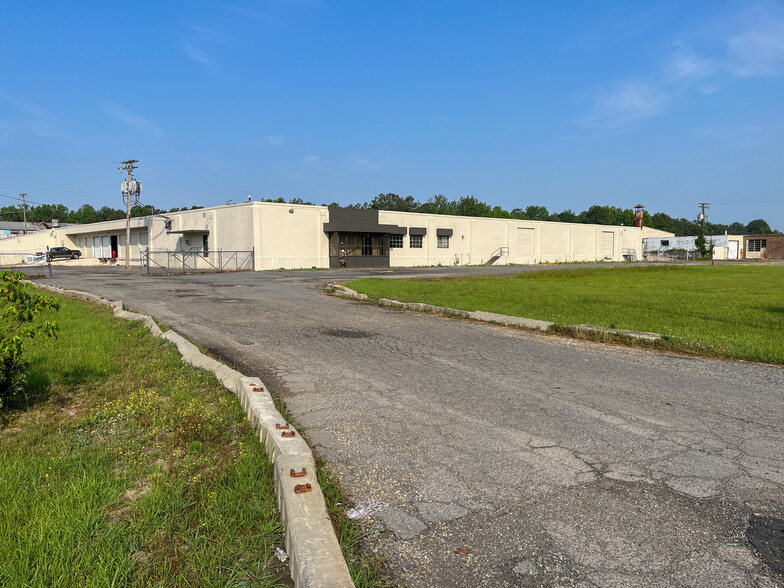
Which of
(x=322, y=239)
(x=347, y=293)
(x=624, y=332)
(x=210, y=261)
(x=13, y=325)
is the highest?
(x=322, y=239)

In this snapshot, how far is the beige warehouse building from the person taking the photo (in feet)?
127

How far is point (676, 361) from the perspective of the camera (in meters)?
7.38

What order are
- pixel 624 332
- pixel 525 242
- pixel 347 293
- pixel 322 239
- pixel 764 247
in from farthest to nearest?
1. pixel 764 247
2. pixel 525 242
3. pixel 322 239
4. pixel 347 293
5. pixel 624 332

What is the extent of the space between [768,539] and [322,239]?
1565 inches

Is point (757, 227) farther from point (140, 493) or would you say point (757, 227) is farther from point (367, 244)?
point (140, 493)

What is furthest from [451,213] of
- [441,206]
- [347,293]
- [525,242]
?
[347,293]

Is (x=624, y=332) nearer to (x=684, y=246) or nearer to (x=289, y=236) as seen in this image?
(x=289, y=236)

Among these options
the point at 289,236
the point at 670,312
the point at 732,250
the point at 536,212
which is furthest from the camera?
the point at 536,212

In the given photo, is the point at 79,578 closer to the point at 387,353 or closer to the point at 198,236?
the point at 387,353

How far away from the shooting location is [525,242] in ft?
187

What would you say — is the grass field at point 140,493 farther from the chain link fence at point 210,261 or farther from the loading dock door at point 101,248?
the loading dock door at point 101,248

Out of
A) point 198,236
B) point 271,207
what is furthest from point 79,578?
point 198,236

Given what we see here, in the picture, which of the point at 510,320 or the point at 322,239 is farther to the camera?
the point at 322,239

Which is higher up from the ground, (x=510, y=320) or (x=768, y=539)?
(x=510, y=320)
